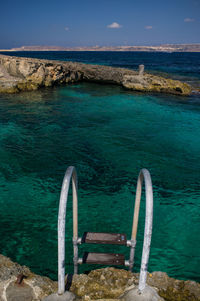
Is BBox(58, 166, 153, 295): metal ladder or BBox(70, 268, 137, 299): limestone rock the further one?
BBox(70, 268, 137, 299): limestone rock

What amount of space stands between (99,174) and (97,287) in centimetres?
477

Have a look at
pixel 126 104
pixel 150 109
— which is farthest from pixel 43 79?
pixel 150 109

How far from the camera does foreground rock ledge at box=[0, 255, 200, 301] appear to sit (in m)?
2.45

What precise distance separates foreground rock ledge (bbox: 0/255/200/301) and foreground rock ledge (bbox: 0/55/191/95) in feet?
61.0

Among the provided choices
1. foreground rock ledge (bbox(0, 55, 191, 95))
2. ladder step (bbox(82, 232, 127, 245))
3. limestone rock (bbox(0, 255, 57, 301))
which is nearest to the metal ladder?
ladder step (bbox(82, 232, 127, 245))

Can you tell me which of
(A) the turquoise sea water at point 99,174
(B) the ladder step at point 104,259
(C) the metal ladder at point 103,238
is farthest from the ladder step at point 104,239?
(A) the turquoise sea water at point 99,174

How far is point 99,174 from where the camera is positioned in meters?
7.30

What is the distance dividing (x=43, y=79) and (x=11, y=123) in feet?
33.7

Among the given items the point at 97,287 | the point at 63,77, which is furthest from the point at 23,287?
the point at 63,77

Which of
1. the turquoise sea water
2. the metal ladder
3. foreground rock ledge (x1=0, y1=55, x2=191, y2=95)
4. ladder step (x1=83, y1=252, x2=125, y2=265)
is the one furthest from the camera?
foreground rock ledge (x1=0, y1=55, x2=191, y2=95)

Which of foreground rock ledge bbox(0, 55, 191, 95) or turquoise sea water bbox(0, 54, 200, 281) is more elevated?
foreground rock ledge bbox(0, 55, 191, 95)

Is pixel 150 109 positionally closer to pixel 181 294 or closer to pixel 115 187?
pixel 115 187

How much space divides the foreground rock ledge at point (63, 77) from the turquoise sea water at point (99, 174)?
15.0ft

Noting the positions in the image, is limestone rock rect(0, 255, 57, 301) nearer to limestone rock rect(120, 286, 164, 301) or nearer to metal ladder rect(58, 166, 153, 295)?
metal ladder rect(58, 166, 153, 295)
